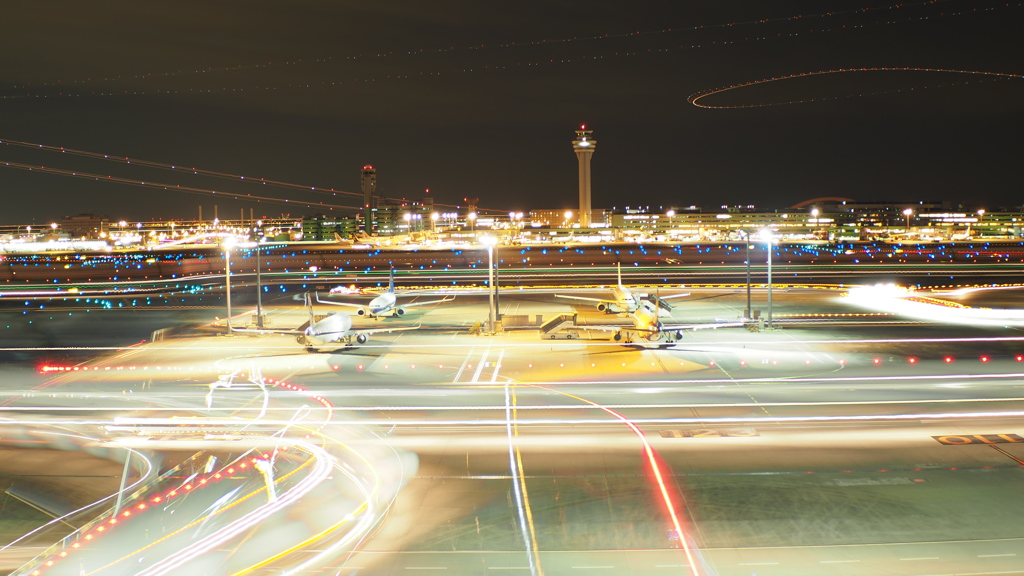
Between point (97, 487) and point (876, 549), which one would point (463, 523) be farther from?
point (97, 487)

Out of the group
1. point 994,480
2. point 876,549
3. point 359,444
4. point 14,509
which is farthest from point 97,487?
point 994,480

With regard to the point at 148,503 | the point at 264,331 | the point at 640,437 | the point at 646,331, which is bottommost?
the point at 640,437

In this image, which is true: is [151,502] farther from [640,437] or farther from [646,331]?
[646,331]

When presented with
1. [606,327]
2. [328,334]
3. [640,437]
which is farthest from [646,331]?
[640,437]

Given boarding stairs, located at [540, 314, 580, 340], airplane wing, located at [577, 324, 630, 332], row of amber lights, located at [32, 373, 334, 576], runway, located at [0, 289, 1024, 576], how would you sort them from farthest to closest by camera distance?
airplane wing, located at [577, 324, 630, 332], boarding stairs, located at [540, 314, 580, 340], runway, located at [0, 289, 1024, 576], row of amber lights, located at [32, 373, 334, 576]

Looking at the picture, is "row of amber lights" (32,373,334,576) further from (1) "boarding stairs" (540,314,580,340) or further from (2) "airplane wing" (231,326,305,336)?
(1) "boarding stairs" (540,314,580,340)

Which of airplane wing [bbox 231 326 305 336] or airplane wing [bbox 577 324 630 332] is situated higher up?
airplane wing [bbox 231 326 305 336]

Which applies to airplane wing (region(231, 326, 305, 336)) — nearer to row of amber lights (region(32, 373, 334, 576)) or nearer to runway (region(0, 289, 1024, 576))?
runway (region(0, 289, 1024, 576))

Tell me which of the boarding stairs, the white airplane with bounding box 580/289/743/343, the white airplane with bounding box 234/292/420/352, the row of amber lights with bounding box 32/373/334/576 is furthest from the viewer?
the boarding stairs

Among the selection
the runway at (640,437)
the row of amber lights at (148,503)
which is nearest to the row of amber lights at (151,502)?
the row of amber lights at (148,503)

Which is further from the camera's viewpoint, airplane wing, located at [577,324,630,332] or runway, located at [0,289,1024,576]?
airplane wing, located at [577,324,630,332]

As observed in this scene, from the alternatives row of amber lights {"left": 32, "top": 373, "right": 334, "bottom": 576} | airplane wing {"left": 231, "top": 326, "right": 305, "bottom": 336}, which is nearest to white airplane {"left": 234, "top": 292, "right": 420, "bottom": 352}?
airplane wing {"left": 231, "top": 326, "right": 305, "bottom": 336}
